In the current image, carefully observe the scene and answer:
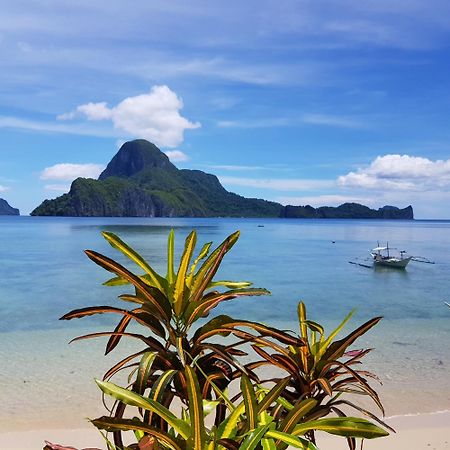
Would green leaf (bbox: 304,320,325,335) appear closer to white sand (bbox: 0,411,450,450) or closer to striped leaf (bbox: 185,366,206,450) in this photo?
striped leaf (bbox: 185,366,206,450)

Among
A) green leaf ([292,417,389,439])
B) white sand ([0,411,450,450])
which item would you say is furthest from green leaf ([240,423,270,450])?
white sand ([0,411,450,450])

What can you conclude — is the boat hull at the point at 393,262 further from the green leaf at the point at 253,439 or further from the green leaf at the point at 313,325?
the green leaf at the point at 253,439

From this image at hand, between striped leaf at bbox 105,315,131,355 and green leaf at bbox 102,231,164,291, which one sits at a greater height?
green leaf at bbox 102,231,164,291

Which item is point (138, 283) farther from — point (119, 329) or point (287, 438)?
point (287, 438)

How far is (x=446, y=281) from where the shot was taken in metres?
27.7

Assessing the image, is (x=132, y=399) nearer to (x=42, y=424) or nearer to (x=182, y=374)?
(x=182, y=374)

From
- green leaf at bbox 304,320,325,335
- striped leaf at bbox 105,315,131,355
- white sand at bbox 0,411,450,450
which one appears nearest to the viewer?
striped leaf at bbox 105,315,131,355

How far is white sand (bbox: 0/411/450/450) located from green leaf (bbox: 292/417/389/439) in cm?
421

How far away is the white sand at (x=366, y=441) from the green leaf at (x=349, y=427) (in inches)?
166

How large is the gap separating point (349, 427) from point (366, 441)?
4409mm

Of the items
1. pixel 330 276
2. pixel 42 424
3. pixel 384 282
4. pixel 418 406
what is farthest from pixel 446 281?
pixel 42 424

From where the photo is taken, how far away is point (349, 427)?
1634 mm

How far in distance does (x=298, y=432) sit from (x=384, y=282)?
89.8 ft

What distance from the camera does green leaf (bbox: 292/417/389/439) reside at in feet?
5.26
